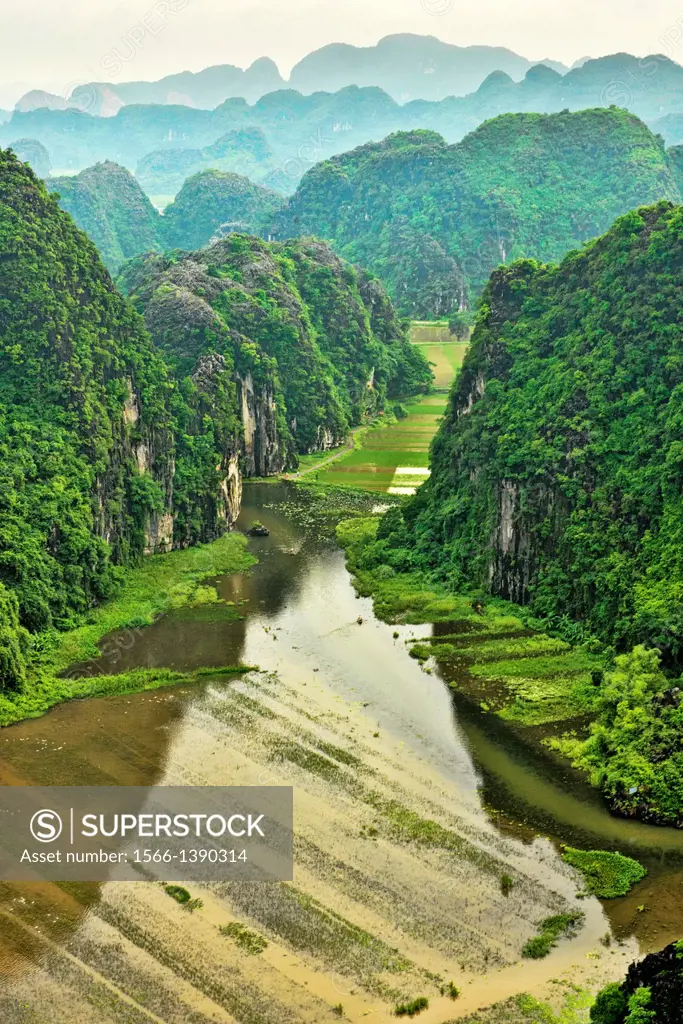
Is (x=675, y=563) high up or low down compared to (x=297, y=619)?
up

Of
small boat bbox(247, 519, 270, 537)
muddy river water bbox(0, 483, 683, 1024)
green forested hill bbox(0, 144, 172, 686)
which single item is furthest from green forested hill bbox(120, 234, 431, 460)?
muddy river water bbox(0, 483, 683, 1024)

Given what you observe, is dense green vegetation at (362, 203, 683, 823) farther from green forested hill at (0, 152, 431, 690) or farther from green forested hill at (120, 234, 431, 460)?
green forested hill at (120, 234, 431, 460)

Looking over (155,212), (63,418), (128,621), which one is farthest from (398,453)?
(155,212)

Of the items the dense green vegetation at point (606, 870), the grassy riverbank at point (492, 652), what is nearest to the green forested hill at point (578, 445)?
the grassy riverbank at point (492, 652)

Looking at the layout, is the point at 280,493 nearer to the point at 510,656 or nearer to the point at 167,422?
the point at 167,422

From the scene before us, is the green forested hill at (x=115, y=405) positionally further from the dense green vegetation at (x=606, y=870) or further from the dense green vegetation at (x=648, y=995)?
the dense green vegetation at (x=648, y=995)

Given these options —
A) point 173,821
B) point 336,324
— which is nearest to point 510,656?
point 173,821
